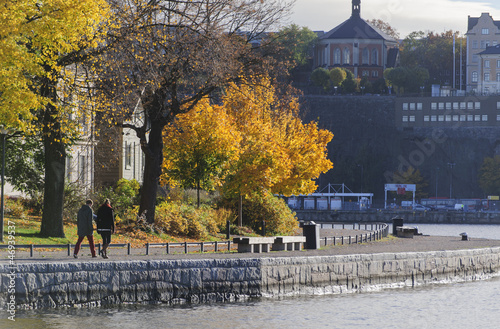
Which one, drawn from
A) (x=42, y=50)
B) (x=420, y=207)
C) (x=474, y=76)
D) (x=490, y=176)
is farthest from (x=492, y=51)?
(x=42, y=50)

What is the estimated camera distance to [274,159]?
4469 centimetres

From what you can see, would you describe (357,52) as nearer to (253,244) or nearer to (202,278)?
(253,244)

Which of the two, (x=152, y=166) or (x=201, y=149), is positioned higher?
(x=201, y=149)

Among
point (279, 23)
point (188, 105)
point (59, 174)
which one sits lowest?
point (59, 174)

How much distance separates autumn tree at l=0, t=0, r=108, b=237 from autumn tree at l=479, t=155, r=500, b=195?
120m

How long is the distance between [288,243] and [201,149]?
11153 mm

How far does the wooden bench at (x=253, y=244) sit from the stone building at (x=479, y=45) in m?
142

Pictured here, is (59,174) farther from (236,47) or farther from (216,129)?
(216,129)

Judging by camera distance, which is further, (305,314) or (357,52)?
(357,52)

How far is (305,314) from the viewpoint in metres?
23.4

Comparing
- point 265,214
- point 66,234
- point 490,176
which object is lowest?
point 66,234

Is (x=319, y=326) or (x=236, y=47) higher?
(x=236, y=47)

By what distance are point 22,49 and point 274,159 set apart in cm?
2006

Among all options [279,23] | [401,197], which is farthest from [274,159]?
[401,197]
